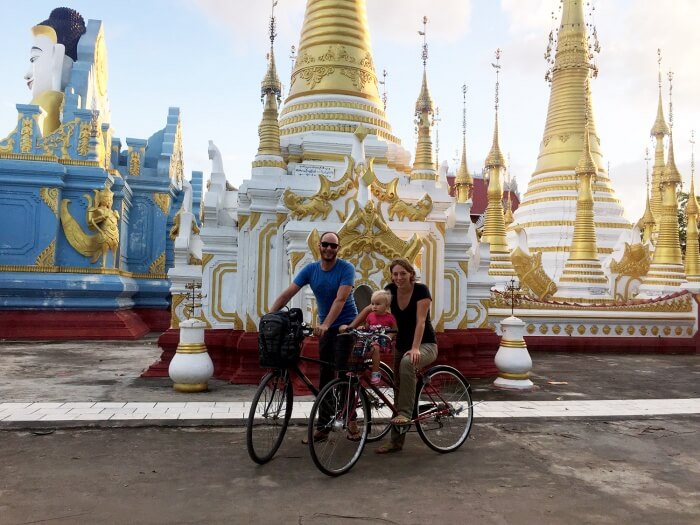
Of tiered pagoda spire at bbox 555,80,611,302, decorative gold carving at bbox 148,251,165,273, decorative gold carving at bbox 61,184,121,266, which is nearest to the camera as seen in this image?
tiered pagoda spire at bbox 555,80,611,302

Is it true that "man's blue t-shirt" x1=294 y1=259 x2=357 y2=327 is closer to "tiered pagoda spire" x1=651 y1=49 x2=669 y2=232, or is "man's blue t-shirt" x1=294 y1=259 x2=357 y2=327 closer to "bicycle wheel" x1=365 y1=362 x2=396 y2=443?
"bicycle wheel" x1=365 y1=362 x2=396 y2=443

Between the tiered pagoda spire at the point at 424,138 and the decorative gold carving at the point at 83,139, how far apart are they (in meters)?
11.2

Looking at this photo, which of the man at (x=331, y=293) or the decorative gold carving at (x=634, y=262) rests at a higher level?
the decorative gold carving at (x=634, y=262)

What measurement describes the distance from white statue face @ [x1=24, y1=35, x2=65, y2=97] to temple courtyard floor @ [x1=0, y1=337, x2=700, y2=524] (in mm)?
15560

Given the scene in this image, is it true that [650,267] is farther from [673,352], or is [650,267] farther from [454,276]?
[454,276]

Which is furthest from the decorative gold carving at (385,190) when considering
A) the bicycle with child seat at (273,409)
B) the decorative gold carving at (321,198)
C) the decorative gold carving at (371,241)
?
the bicycle with child seat at (273,409)

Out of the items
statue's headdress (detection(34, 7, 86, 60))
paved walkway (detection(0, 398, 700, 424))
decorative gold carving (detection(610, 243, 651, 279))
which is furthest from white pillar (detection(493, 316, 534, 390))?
statue's headdress (detection(34, 7, 86, 60))

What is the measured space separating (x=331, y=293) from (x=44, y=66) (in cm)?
1984

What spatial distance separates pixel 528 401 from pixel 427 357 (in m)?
3.32

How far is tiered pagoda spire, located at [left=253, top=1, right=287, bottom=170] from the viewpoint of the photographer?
35.9 ft

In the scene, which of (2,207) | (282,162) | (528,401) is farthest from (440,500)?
(2,207)

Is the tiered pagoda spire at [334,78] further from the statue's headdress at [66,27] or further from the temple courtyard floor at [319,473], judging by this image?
the statue's headdress at [66,27]

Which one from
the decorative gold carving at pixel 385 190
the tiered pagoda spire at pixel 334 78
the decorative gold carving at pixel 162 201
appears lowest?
the decorative gold carving at pixel 385 190

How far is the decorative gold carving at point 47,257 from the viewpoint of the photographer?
59.3ft
